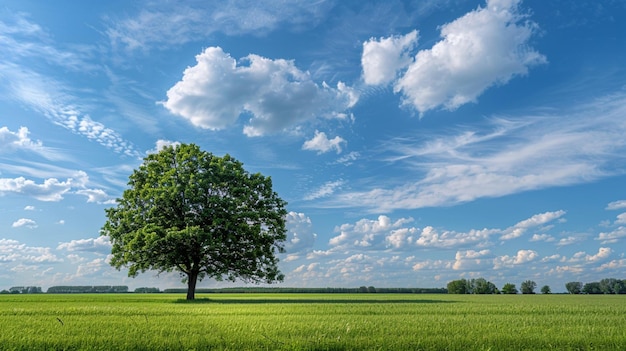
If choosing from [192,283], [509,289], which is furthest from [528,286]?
[192,283]

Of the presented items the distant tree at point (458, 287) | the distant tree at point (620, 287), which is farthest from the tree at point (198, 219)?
the distant tree at point (620, 287)

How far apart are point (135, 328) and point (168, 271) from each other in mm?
34984

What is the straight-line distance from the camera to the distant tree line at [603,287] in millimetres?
120812

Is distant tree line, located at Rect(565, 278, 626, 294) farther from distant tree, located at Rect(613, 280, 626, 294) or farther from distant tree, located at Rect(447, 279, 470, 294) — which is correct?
distant tree, located at Rect(447, 279, 470, 294)

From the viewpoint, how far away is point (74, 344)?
981cm

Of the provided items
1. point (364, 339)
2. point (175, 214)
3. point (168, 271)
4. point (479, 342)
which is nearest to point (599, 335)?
point (479, 342)

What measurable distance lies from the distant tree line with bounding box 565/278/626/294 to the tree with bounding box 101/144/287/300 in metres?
123

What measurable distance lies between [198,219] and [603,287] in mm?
133938

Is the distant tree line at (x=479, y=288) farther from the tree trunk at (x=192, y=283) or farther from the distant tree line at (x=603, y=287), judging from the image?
the tree trunk at (x=192, y=283)

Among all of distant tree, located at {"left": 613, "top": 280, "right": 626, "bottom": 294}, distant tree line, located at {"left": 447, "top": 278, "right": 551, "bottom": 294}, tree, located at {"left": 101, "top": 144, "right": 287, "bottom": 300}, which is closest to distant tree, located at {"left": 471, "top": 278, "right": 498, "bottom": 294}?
distant tree line, located at {"left": 447, "top": 278, "right": 551, "bottom": 294}

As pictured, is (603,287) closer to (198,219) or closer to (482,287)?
(482,287)

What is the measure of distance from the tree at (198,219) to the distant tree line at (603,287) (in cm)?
12281

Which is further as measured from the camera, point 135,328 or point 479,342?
point 135,328

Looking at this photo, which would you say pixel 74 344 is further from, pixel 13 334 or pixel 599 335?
pixel 599 335
